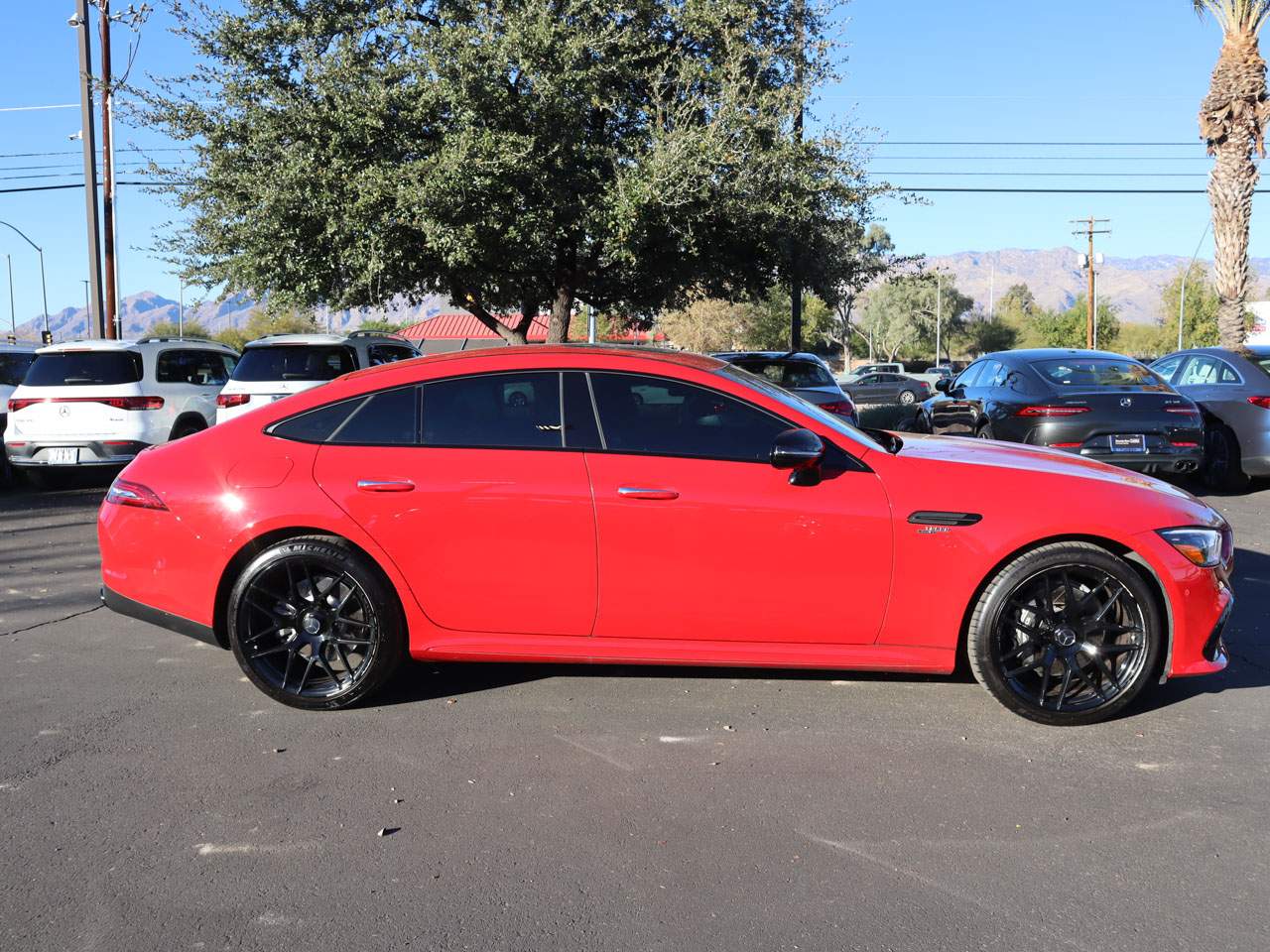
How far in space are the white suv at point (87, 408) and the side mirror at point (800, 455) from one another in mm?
8829

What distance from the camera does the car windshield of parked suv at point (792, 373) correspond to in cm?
1205

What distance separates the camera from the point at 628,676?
4.99 meters

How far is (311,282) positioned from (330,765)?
11.3 meters

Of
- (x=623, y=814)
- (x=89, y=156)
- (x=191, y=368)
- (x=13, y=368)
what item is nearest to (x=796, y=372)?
(x=191, y=368)

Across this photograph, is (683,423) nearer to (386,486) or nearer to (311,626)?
(386,486)

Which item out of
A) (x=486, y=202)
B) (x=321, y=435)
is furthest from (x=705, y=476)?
(x=486, y=202)

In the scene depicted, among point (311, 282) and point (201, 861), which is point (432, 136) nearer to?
point (311, 282)

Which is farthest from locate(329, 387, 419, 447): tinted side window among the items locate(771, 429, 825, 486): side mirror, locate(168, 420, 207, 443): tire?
locate(168, 420, 207, 443): tire

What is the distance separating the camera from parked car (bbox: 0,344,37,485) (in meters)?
12.2

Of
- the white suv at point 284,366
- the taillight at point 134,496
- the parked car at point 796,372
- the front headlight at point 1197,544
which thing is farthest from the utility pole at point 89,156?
the front headlight at point 1197,544

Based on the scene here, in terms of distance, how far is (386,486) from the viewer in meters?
4.41

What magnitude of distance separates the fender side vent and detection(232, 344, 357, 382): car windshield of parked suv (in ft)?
27.3

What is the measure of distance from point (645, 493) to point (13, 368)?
456 inches

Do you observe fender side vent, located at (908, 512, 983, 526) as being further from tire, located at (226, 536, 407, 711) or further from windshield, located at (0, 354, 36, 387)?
windshield, located at (0, 354, 36, 387)
